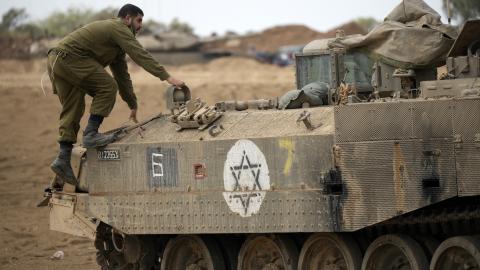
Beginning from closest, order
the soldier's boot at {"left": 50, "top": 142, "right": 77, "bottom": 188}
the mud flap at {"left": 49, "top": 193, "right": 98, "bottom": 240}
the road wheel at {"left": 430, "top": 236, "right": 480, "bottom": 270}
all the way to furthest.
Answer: the road wheel at {"left": 430, "top": 236, "right": 480, "bottom": 270} → the soldier's boot at {"left": 50, "top": 142, "right": 77, "bottom": 188} → the mud flap at {"left": 49, "top": 193, "right": 98, "bottom": 240}

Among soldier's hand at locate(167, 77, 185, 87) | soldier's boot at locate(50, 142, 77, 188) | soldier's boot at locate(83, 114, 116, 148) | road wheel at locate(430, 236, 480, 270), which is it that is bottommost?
road wheel at locate(430, 236, 480, 270)

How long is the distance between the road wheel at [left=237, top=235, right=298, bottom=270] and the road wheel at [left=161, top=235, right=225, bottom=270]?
0.36 meters

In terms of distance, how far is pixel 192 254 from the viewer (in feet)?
50.9

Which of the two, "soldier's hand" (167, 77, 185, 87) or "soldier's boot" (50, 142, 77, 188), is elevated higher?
"soldier's hand" (167, 77, 185, 87)

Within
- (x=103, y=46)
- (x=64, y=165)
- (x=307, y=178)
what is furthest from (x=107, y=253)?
(x=307, y=178)

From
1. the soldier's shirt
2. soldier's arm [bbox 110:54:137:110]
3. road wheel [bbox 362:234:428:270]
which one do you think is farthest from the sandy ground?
road wheel [bbox 362:234:428:270]

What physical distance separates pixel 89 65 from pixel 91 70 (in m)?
0.06

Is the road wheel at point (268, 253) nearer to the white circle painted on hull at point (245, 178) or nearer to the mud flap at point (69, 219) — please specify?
the white circle painted on hull at point (245, 178)

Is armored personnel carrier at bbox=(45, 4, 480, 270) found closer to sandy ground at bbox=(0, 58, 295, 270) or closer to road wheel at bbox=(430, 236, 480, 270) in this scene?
road wheel at bbox=(430, 236, 480, 270)

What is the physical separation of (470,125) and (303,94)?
9.03 ft

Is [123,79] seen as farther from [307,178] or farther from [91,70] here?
[307,178]

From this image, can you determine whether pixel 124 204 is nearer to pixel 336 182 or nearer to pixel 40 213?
pixel 336 182

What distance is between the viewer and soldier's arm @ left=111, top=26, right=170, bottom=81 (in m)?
15.5

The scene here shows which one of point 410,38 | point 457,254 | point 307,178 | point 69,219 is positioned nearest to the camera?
point 457,254
